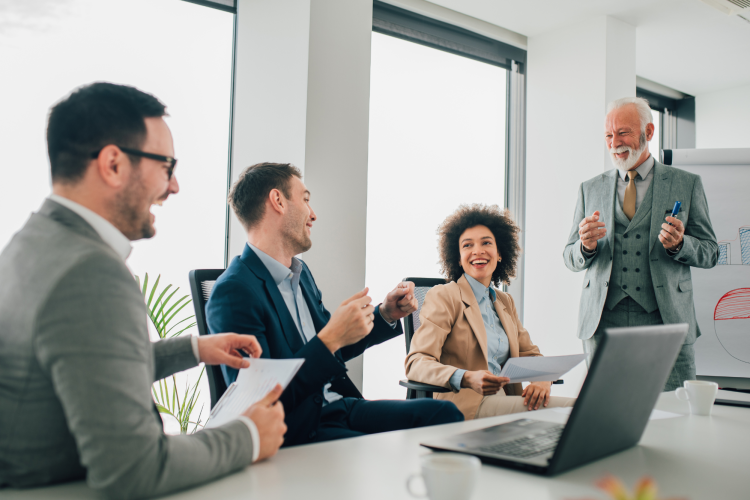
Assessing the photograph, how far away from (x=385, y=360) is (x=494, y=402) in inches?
67.6

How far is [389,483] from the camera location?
81 cm

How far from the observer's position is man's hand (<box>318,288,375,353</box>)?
1.38 m

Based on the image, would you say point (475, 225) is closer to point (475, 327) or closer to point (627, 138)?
point (475, 327)

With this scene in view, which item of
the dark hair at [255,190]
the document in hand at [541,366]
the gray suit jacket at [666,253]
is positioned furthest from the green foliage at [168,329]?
the gray suit jacket at [666,253]

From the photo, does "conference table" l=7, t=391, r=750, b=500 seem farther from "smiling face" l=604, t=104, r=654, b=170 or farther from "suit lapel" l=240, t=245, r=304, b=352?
"smiling face" l=604, t=104, r=654, b=170

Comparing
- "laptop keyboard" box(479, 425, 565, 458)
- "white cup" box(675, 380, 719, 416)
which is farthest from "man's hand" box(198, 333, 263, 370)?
"white cup" box(675, 380, 719, 416)

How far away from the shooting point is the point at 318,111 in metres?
2.89

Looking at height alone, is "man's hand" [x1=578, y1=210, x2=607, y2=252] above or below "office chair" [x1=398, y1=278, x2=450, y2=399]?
above

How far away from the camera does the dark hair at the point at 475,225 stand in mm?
2586

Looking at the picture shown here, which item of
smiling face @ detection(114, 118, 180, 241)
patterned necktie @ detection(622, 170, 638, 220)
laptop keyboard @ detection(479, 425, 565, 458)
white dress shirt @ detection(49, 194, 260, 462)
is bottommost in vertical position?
laptop keyboard @ detection(479, 425, 565, 458)

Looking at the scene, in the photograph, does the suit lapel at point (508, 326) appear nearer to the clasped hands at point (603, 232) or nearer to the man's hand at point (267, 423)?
the clasped hands at point (603, 232)

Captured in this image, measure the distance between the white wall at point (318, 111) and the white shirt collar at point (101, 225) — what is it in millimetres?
1933

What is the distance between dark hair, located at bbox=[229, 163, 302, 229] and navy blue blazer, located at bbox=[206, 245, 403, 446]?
172mm

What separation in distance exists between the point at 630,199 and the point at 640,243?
24cm
